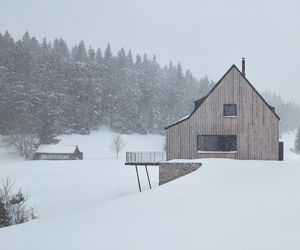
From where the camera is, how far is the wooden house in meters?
26.0

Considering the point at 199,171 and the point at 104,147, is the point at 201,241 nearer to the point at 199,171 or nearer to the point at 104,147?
the point at 199,171

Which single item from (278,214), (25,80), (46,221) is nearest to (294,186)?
(278,214)

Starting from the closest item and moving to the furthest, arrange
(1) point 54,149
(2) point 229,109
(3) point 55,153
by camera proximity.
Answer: (2) point 229,109, (3) point 55,153, (1) point 54,149

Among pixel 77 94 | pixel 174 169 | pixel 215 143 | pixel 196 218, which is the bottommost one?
pixel 196 218

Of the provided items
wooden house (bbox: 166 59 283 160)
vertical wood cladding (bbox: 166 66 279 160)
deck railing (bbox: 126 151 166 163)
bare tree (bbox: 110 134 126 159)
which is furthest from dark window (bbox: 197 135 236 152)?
bare tree (bbox: 110 134 126 159)

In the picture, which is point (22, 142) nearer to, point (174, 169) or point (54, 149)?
point (54, 149)

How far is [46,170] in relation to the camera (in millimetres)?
49406

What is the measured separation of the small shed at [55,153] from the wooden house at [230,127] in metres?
43.9

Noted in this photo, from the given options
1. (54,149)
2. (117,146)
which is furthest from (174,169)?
(117,146)

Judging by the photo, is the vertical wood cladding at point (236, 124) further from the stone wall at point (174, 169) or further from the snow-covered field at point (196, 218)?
the stone wall at point (174, 169)

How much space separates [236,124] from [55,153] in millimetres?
47833

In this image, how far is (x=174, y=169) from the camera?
24125 millimetres

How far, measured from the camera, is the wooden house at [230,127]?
85.4 ft

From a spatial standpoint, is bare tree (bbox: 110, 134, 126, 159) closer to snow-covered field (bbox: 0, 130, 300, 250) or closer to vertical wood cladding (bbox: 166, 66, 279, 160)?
vertical wood cladding (bbox: 166, 66, 279, 160)
